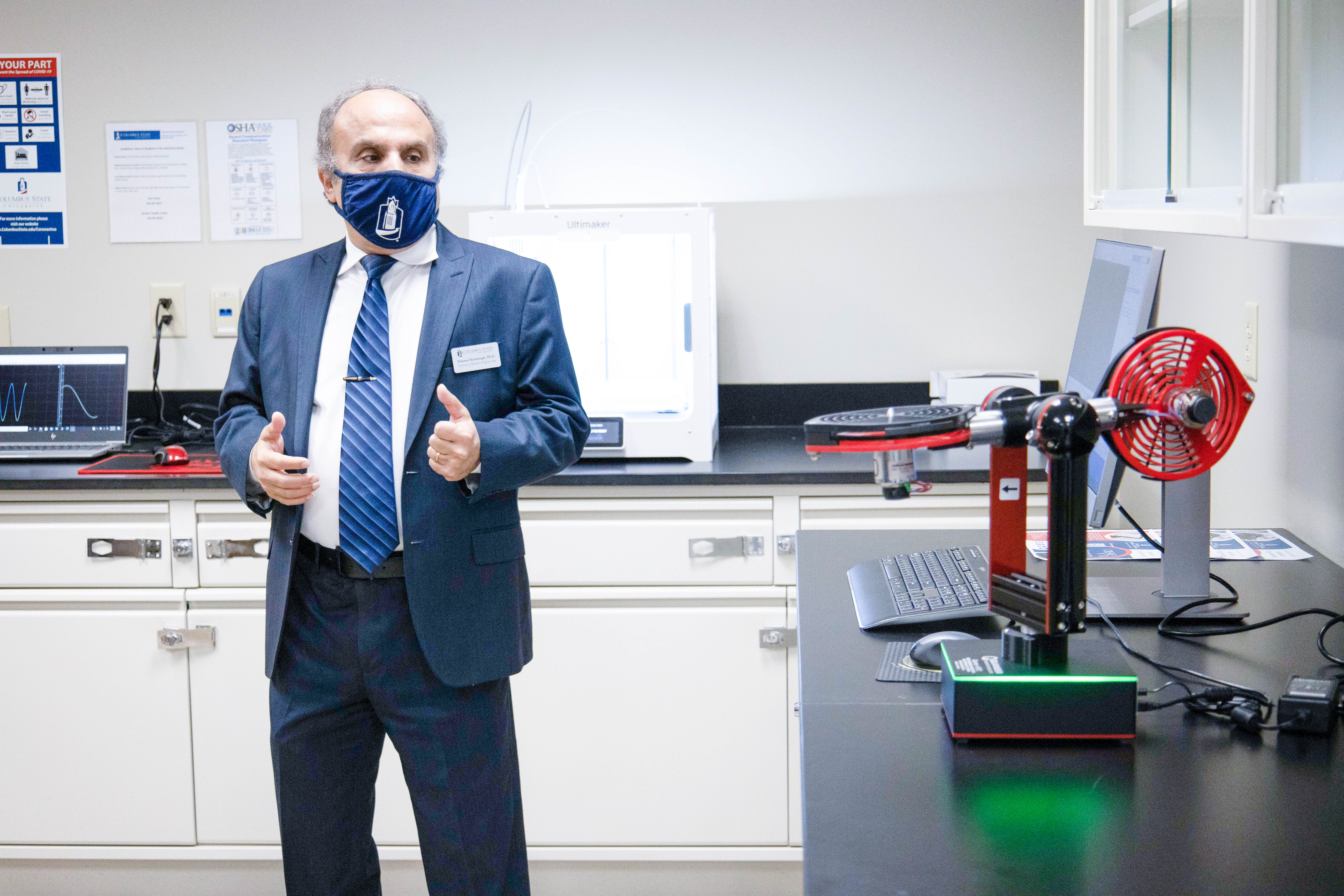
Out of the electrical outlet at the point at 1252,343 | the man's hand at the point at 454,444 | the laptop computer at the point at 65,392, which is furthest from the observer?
the laptop computer at the point at 65,392

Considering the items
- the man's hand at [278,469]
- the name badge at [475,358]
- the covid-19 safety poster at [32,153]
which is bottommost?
A: the man's hand at [278,469]

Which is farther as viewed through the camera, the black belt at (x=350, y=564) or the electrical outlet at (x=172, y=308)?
the electrical outlet at (x=172, y=308)

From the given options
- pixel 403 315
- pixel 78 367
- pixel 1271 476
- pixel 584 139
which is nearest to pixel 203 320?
pixel 78 367

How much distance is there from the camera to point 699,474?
2.27 meters

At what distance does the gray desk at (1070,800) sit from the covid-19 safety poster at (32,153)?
2485 mm

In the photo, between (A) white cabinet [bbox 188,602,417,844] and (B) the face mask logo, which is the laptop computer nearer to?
(A) white cabinet [bbox 188,602,417,844]

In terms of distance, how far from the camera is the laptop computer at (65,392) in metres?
2.59

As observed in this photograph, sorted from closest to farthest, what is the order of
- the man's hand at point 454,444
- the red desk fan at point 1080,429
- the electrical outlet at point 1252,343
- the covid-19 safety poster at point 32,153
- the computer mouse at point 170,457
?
the red desk fan at point 1080,429 < the man's hand at point 454,444 < the electrical outlet at point 1252,343 < the computer mouse at point 170,457 < the covid-19 safety poster at point 32,153

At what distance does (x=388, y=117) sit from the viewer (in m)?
1.63

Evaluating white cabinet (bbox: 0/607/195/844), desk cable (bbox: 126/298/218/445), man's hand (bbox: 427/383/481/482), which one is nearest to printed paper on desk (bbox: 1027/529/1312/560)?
man's hand (bbox: 427/383/481/482)

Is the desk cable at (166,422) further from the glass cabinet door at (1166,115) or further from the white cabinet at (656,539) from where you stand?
the glass cabinet door at (1166,115)

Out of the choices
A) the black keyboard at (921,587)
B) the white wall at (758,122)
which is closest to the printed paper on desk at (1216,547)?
the black keyboard at (921,587)

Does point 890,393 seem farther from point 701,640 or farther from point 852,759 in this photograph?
point 852,759

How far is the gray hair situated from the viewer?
1658mm
